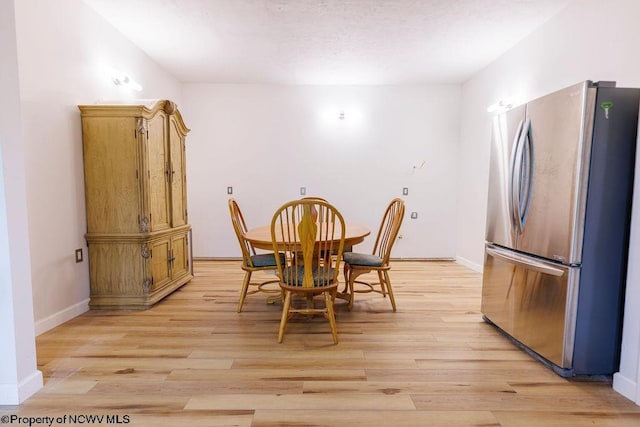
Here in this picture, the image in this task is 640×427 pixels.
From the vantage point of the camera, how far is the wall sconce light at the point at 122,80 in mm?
2836

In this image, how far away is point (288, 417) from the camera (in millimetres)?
1357

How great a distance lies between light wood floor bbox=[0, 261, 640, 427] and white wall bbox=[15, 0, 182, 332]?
34 centimetres

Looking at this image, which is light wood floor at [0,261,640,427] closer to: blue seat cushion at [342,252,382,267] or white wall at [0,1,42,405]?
white wall at [0,1,42,405]

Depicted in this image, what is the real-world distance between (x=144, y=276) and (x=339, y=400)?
1991 millimetres

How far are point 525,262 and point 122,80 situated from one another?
148 inches

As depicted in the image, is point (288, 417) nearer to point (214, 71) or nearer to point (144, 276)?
point (144, 276)

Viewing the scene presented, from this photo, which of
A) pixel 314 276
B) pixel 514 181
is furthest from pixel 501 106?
pixel 314 276

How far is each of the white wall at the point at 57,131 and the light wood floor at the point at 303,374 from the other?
337 millimetres

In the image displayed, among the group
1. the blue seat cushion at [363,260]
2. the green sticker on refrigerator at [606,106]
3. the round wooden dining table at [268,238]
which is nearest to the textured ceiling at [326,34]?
the green sticker on refrigerator at [606,106]

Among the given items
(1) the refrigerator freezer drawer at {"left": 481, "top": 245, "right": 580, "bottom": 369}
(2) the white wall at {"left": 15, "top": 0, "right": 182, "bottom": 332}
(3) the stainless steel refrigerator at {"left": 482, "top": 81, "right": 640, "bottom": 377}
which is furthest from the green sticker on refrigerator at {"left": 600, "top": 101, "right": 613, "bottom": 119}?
(2) the white wall at {"left": 15, "top": 0, "right": 182, "bottom": 332}

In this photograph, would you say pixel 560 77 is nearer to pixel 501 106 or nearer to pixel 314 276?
pixel 501 106

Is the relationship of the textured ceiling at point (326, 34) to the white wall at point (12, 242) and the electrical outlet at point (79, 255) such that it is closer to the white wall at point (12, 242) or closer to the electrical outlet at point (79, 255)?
the white wall at point (12, 242)

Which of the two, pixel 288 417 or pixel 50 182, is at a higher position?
pixel 50 182

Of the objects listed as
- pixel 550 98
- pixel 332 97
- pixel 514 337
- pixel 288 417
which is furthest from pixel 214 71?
pixel 514 337
